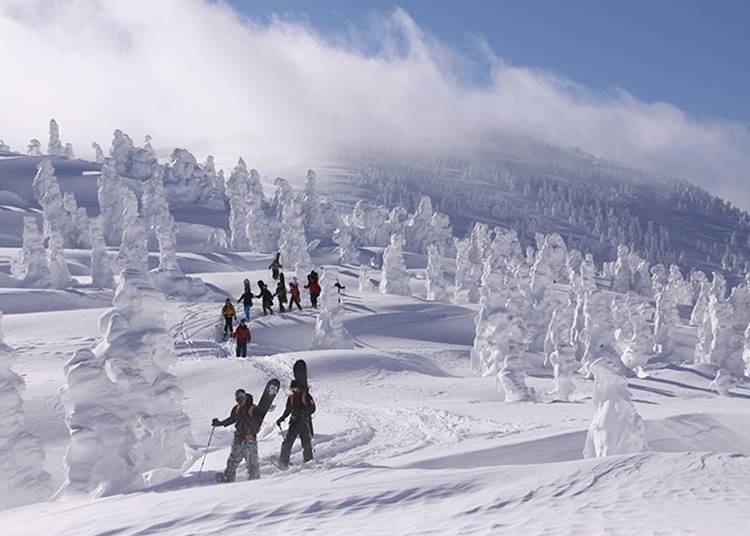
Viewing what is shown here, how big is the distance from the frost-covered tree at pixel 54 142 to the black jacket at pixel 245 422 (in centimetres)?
13370

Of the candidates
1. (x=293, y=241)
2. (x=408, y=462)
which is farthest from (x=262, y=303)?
(x=293, y=241)

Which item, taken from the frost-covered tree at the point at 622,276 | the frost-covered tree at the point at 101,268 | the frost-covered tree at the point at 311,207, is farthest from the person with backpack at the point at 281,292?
the frost-covered tree at the point at 622,276

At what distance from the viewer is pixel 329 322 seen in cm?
3216

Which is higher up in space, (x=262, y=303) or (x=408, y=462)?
(x=262, y=303)

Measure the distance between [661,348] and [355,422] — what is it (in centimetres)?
5089

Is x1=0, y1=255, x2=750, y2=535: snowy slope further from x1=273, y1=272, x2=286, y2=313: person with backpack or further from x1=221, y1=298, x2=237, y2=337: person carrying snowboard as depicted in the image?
x1=273, y1=272, x2=286, y2=313: person with backpack

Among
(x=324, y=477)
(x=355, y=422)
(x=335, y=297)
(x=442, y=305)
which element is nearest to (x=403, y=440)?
(x=355, y=422)

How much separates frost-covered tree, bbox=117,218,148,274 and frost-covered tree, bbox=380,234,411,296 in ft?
70.9

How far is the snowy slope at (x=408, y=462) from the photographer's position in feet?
27.2

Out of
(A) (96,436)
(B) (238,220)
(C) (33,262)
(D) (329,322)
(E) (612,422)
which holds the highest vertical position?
(B) (238,220)

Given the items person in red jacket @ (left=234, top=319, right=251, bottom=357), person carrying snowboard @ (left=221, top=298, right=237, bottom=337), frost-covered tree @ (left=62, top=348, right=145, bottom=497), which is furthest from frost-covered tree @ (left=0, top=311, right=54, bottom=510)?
person carrying snowboard @ (left=221, top=298, right=237, bottom=337)

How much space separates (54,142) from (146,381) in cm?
13352

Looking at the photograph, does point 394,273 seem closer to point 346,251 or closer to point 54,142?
point 346,251

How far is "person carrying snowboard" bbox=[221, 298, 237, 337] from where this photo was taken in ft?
97.3
